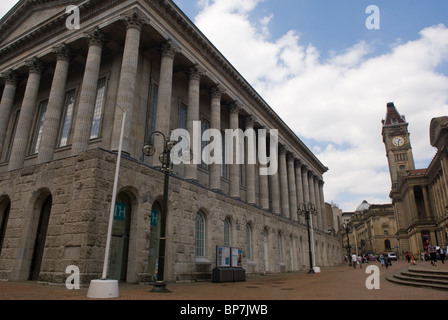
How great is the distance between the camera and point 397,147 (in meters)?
118

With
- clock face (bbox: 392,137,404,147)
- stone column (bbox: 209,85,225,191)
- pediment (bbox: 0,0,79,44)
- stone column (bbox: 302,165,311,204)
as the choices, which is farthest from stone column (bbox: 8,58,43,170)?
clock face (bbox: 392,137,404,147)

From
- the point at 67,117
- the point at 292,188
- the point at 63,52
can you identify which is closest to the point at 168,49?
the point at 63,52

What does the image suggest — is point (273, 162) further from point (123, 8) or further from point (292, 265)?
point (123, 8)

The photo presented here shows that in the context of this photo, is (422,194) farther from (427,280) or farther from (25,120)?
(25,120)

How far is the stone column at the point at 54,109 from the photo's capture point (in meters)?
21.6

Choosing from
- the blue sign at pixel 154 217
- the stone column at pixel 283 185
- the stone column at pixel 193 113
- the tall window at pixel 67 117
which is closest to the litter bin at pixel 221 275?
the blue sign at pixel 154 217

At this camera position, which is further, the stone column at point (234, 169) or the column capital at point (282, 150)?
the column capital at point (282, 150)

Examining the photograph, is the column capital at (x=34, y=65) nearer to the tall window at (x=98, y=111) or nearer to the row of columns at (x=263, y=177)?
the tall window at (x=98, y=111)

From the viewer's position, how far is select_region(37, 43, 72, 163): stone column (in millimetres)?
21587

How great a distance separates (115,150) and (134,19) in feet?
31.1

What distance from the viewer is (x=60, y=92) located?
23.4m

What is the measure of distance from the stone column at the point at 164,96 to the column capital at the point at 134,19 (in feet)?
8.83
